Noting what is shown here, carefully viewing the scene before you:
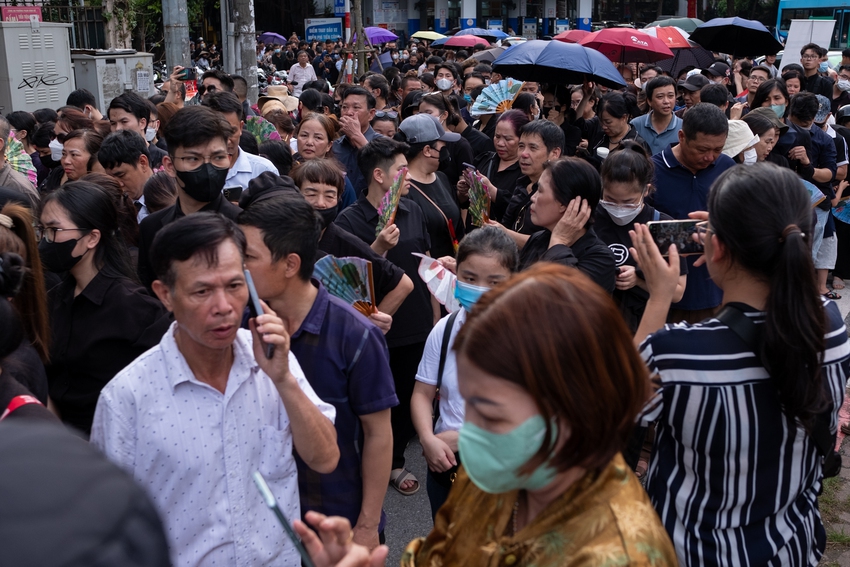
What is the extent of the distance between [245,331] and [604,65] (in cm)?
642

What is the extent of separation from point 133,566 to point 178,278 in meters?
1.55

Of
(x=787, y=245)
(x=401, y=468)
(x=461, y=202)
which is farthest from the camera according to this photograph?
(x=461, y=202)

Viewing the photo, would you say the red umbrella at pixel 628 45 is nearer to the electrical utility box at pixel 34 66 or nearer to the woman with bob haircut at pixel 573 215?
the woman with bob haircut at pixel 573 215

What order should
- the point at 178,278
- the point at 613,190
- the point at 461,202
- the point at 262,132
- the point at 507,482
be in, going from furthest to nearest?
1. the point at 262,132
2. the point at 461,202
3. the point at 613,190
4. the point at 178,278
5. the point at 507,482

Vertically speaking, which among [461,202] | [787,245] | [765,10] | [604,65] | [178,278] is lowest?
[461,202]

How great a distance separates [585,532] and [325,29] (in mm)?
36002

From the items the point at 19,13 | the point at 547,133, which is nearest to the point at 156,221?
the point at 547,133

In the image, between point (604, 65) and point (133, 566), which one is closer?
point (133, 566)

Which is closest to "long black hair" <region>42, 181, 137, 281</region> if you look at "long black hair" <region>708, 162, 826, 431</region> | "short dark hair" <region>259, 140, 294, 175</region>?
"long black hair" <region>708, 162, 826, 431</region>

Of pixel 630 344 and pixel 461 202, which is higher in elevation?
pixel 630 344

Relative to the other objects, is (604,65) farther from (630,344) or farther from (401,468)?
(630,344)

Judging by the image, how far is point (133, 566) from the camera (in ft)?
2.68

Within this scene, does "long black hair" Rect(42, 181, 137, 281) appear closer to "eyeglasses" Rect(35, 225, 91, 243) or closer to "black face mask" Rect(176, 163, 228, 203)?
"eyeglasses" Rect(35, 225, 91, 243)

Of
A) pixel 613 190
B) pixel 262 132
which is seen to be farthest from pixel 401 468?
pixel 262 132
